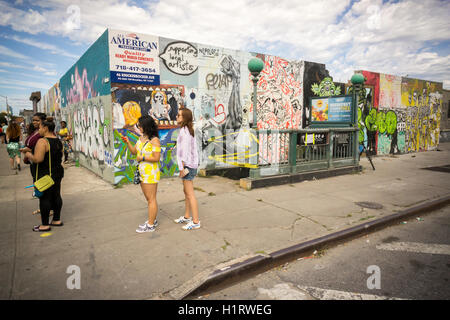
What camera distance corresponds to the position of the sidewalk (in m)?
3.06

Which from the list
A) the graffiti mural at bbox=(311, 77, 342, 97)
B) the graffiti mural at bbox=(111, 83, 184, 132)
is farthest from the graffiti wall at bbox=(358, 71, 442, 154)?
the graffiti mural at bbox=(111, 83, 184, 132)

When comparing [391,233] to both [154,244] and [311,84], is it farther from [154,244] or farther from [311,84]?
[311,84]

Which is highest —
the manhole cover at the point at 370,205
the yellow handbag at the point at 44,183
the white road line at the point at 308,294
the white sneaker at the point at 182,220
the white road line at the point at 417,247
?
the yellow handbag at the point at 44,183

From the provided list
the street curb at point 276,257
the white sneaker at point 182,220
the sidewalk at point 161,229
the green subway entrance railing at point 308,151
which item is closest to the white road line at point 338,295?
the street curb at point 276,257

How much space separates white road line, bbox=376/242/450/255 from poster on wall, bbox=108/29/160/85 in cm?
646

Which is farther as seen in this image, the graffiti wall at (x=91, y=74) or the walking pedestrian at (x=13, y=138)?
the walking pedestrian at (x=13, y=138)

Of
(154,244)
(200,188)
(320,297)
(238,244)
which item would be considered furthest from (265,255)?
(200,188)

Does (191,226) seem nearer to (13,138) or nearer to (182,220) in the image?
(182,220)

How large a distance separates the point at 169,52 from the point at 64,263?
240 inches

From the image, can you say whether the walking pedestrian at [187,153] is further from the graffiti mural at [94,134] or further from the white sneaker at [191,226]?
the graffiti mural at [94,134]

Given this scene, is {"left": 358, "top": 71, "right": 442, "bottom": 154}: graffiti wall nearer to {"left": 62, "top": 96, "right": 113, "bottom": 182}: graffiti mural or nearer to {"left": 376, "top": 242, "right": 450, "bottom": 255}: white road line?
{"left": 376, "top": 242, "right": 450, "bottom": 255}: white road line

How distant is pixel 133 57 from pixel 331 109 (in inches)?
266

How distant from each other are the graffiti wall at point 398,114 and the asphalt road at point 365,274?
9.83 meters

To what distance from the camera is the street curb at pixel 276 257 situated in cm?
307
